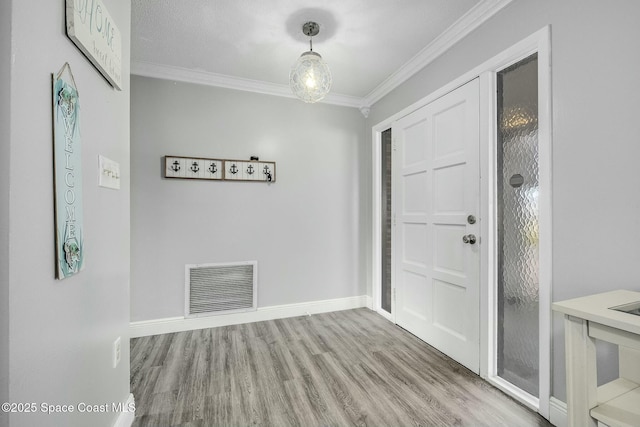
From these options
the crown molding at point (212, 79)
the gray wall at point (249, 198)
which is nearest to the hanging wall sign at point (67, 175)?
the gray wall at point (249, 198)

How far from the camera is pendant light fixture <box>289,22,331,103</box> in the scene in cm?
198

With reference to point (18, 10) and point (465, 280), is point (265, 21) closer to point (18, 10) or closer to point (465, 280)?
point (18, 10)

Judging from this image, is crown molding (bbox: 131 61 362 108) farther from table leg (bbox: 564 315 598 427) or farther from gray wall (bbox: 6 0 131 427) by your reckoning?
table leg (bbox: 564 315 598 427)

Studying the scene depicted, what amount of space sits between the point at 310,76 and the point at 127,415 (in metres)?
2.21

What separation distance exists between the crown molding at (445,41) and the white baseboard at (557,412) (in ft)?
7.33

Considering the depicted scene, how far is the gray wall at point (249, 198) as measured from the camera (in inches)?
104

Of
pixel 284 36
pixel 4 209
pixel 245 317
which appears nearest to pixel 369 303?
pixel 245 317

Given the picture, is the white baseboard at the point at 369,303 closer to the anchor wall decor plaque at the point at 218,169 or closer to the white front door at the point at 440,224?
the white front door at the point at 440,224

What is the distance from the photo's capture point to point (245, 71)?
274cm

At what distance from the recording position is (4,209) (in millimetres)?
657

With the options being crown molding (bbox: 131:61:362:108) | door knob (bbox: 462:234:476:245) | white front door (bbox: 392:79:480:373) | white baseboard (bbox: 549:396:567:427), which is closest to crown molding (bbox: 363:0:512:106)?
white front door (bbox: 392:79:480:373)

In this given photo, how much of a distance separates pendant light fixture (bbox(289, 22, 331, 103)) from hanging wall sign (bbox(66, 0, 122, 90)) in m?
1.04

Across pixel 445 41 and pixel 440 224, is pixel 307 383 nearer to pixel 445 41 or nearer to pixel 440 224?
pixel 440 224

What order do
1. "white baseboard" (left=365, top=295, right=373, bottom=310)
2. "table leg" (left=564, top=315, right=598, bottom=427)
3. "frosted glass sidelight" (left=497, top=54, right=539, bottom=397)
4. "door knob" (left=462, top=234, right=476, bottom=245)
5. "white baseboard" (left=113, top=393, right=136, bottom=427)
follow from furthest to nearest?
"white baseboard" (left=365, top=295, right=373, bottom=310) → "door knob" (left=462, top=234, right=476, bottom=245) → "frosted glass sidelight" (left=497, top=54, right=539, bottom=397) → "white baseboard" (left=113, top=393, right=136, bottom=427) → "table leg" (left=564, top=315, right=598, bottom=427)
